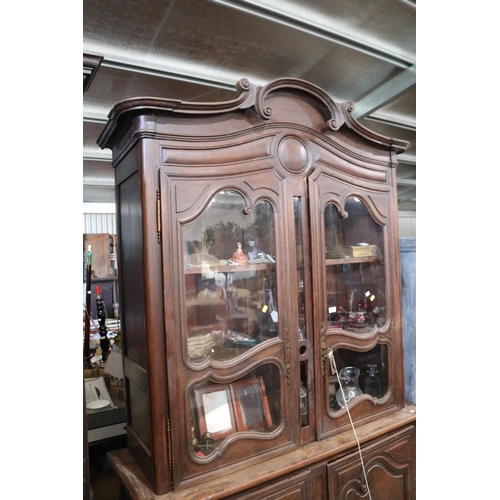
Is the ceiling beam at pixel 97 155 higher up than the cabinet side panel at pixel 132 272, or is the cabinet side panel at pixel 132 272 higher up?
the ceiling beam at pixel 97 155

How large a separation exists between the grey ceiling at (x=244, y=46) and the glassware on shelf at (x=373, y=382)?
4.66ft

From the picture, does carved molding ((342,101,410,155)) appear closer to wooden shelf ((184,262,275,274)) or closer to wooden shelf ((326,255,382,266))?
wooden shelf ((326,255,382,266))

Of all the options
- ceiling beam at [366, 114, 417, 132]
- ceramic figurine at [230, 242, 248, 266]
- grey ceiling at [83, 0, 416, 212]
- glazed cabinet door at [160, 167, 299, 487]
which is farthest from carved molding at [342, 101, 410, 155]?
ceiling beam at [366, 114, 417, 132]

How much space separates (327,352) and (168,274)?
62 centimetres

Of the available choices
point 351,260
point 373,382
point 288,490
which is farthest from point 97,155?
point 288,490

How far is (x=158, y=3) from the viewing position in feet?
4.79

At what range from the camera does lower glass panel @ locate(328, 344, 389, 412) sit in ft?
4.58

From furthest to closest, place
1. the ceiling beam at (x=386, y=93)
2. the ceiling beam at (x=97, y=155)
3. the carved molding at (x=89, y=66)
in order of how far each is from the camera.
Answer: the ceiling beam at (x=97, y=155) → the ceiling beam at (x=386, y=93) → the carved molding at (x=89, y=66)

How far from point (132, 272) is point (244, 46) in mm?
1218

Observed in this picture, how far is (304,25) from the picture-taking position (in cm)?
159

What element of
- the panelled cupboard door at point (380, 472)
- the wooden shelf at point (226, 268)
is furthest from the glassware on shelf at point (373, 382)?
the wooden shelf at point (226, 268)

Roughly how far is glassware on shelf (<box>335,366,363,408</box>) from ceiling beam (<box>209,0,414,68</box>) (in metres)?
1.39

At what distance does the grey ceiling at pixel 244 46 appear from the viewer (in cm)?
151

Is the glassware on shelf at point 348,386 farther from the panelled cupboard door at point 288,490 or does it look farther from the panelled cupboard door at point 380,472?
the panelled cupboard door at point 288,490
